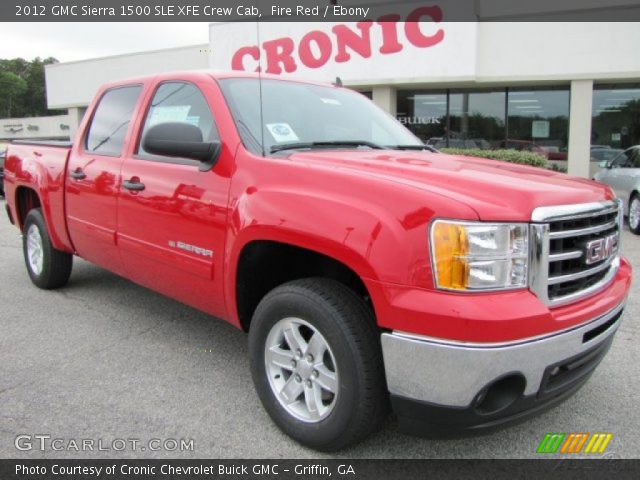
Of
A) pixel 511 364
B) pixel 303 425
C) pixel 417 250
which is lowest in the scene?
pixel 303 425

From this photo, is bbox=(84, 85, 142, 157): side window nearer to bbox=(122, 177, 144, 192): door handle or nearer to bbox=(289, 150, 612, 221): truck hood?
bbox=(122, 177, 144, 192): door handle

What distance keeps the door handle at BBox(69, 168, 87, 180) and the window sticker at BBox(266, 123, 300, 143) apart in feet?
6.19

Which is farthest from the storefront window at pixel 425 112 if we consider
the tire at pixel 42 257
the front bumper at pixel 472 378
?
the front bumper at pixel 472 378

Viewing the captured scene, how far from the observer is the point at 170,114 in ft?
12.2

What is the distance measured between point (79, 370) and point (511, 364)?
276cm

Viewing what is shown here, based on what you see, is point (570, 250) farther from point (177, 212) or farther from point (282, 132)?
point (177, 212)

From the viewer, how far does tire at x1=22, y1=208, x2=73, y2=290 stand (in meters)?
5.14

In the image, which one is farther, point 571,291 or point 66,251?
point 66,251

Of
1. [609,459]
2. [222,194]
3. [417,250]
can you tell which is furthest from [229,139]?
[609,459]

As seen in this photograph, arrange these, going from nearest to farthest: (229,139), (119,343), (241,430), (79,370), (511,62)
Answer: (241,430) < (229,139) < (79,370) < (119,343) < (511,62)

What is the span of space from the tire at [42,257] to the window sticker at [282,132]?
9.66 feet

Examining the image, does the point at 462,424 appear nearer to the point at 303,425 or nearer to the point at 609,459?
the point at 303,425

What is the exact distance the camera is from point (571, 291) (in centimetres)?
239

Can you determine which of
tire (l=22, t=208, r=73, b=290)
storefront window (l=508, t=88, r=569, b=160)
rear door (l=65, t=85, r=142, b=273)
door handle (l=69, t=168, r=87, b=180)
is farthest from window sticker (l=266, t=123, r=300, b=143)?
storefront window (l=508, t=88, r=569, b=160)
